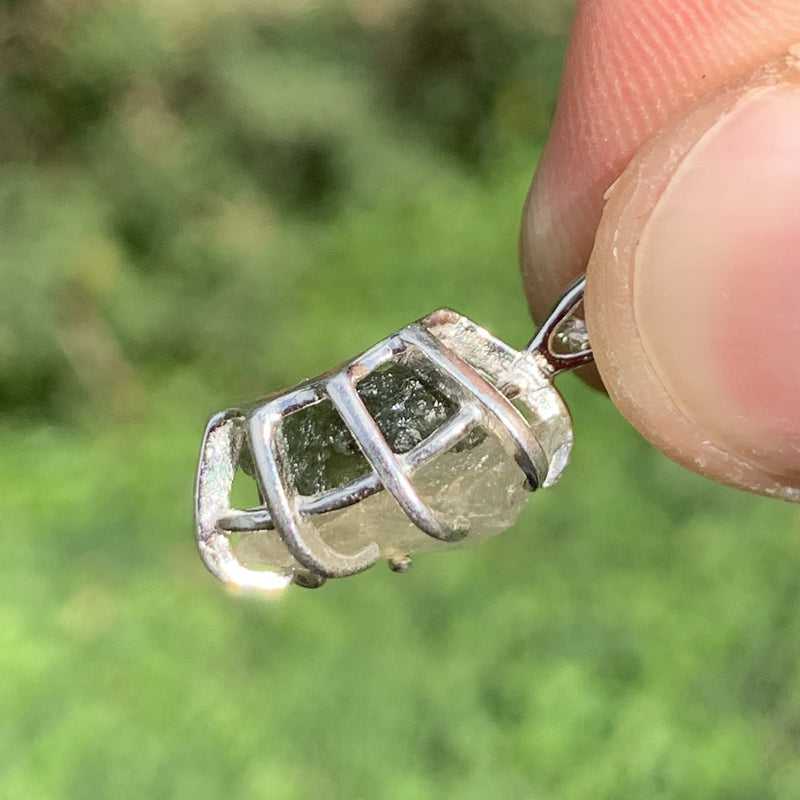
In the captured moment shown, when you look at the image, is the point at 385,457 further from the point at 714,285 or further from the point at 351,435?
the point at 714,285

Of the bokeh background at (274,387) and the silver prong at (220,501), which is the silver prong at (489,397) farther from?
the bokeh background at (274,387)

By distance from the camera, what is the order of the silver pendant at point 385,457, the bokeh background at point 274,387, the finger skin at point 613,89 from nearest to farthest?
the silver pendant at point 385,457 < the finger skin at point 613,89 < the bokeh background at point 274,387

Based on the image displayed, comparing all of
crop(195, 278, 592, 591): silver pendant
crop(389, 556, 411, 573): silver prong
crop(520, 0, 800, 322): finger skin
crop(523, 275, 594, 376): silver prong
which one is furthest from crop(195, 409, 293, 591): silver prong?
crop(520, 0, 800, 322): finger skin

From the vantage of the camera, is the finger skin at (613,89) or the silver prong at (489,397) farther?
the finger skin at (613,89)

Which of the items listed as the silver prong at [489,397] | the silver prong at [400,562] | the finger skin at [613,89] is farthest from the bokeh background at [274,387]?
the silver prong at [489,397]

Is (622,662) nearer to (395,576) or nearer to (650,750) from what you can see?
(650,750)

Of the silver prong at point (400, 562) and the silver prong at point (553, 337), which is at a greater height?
the silver prong at point (553, 337)

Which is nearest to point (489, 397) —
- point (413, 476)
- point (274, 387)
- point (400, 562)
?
point (413, 476)
